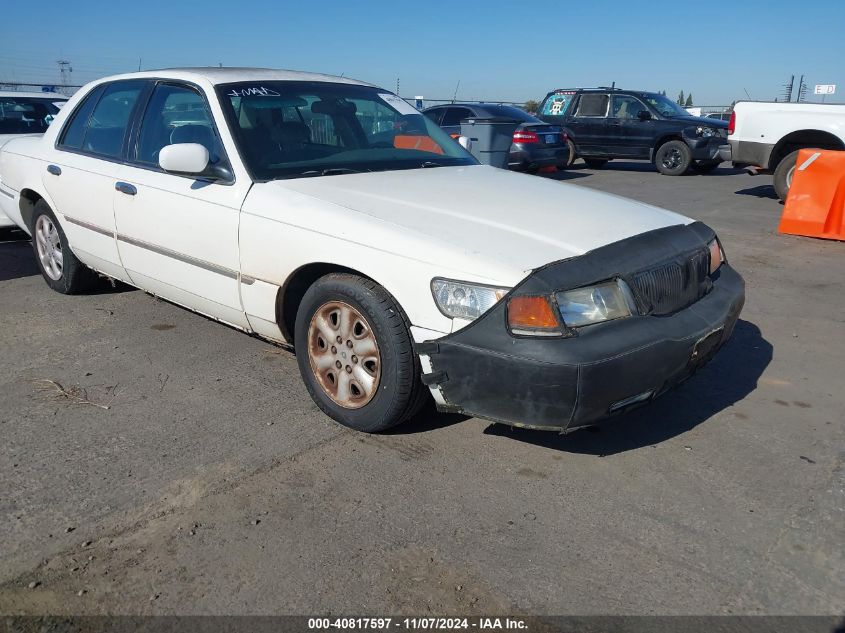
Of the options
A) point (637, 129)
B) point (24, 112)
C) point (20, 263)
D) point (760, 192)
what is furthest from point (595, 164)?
point (20, 263)

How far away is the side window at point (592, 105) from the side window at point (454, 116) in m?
3.05

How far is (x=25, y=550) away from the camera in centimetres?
261

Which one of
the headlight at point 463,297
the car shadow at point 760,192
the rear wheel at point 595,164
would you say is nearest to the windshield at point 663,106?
the rear wheel at point 595,164

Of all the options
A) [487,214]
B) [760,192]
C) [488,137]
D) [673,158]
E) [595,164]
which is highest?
[487,214]

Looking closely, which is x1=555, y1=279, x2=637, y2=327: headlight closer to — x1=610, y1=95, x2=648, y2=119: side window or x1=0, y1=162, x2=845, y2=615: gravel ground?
x1=0, y1=162, x2=845, y2=615: gravel ground

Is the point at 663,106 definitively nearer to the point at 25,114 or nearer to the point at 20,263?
the point at 25,114

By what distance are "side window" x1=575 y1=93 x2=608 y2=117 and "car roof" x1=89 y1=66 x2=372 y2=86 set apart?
12.4 m

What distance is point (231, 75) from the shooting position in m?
4.32

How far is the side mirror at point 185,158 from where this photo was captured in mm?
3695

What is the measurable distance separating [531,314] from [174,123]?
8.71ft

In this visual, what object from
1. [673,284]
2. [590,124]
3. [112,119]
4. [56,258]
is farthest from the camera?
[590,124]

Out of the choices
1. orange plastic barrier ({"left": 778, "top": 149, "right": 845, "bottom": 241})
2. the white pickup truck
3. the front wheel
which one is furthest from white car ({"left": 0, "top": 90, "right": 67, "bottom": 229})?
the front wheel

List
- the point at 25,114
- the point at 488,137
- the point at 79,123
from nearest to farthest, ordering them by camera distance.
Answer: the point at 79,123
the point at 25,114
the point at 488,137

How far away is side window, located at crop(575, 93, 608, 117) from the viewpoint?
1623cm
